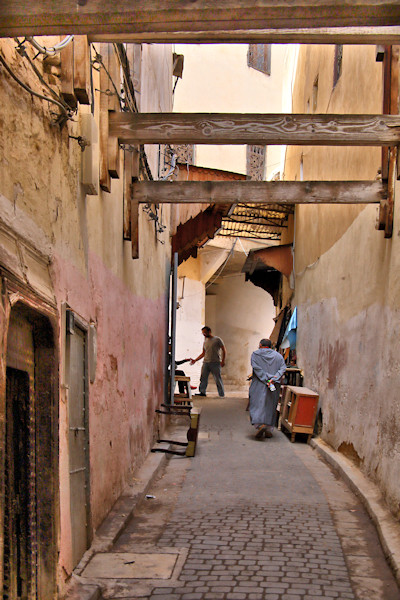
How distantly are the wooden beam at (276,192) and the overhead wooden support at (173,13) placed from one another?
4.09 metres

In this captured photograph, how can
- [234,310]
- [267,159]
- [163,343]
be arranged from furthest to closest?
[234,310], [267,159], [163,343]

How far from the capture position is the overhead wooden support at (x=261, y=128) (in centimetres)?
602

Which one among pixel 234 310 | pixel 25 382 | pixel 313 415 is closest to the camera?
pixel 25 382

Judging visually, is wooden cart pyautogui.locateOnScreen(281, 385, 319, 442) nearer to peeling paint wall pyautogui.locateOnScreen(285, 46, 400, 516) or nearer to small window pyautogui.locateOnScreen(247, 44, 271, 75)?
peeling paint wall pyautogui.locateOnScreen(285, 46, 400, 516)

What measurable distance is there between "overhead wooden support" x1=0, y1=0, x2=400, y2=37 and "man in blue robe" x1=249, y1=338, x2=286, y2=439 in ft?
27.7

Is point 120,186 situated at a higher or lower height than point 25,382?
higher

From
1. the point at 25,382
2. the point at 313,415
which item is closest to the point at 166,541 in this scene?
the point at 25,382

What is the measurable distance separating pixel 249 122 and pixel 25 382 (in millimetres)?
3335

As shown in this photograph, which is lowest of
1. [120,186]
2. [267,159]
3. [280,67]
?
[120,186]

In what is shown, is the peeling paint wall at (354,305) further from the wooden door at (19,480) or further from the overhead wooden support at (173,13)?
the overhead wooden support at (173,13)

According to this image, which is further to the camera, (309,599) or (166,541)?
(166,541)

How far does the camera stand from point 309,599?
14.0 ft

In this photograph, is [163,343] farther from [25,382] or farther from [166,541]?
[25,382]

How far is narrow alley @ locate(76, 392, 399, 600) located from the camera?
4477 millimetres
